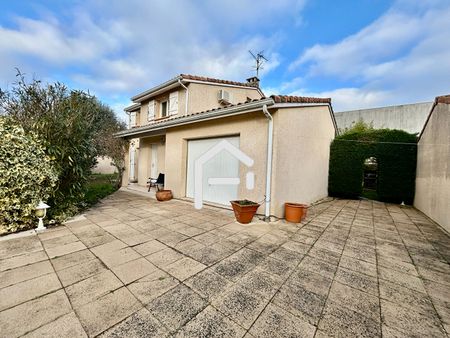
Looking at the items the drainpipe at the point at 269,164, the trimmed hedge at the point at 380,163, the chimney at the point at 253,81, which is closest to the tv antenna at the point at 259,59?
the chimney at the point at 253,81

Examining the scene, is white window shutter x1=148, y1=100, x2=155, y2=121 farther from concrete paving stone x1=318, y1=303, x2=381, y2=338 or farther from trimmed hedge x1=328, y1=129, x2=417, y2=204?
concrete paving stone x1=318, y1=303, x2=381, y2=338

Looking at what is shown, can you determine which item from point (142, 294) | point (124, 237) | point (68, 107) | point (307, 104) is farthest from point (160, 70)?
point (142, 294)

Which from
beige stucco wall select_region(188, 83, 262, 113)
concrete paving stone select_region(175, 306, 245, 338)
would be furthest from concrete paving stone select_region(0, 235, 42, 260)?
beige stucco wall select_region(188, 83, 262, 113)

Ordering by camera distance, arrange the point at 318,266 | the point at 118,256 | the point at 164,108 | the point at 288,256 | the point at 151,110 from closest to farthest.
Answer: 1. the point at 318,266
2. the point at 118,256
3. the point at 288,256
4. the point at 164,108
5. the point at 151,110

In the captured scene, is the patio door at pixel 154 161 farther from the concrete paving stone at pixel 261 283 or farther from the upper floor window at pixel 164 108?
the concrete paving stone at pixel 261 283

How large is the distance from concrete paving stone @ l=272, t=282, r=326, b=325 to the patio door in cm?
964

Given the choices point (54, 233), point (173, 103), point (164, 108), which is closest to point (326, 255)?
point (54, 233)

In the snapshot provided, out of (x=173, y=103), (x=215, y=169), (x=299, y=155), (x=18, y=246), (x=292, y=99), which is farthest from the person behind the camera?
(x=173, y=103)

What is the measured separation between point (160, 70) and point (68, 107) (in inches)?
364

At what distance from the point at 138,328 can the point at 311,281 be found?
2.13 metres

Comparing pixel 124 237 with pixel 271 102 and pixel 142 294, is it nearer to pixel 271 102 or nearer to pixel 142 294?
pixel 142 294

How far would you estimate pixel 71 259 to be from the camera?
2.95 metres

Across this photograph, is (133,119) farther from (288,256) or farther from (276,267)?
(276,267)

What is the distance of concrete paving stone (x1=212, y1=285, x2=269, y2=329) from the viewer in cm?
186
